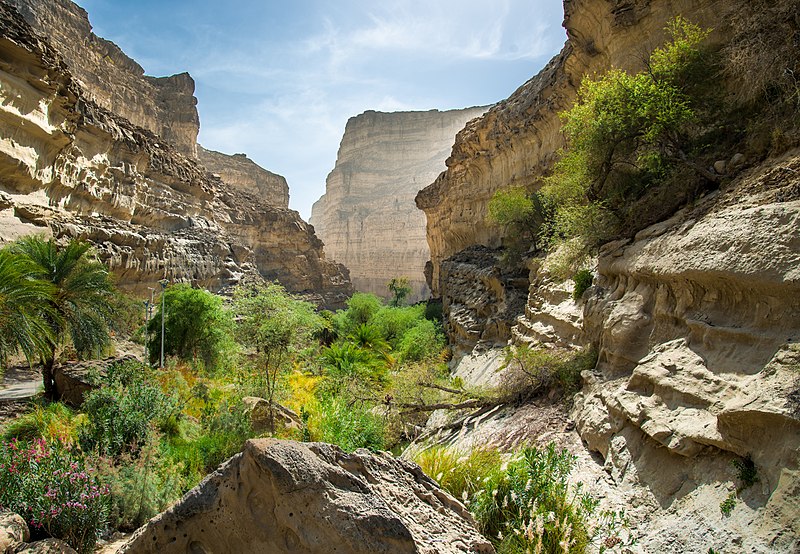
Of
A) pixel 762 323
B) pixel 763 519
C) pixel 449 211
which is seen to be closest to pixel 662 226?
pixel 762 323

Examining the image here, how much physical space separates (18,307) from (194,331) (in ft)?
32.4

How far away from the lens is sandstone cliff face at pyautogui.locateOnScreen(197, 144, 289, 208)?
61.6 m

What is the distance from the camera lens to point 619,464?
4820mm

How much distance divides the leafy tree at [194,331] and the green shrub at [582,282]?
13.4 meters

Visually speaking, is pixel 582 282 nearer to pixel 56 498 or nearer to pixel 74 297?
pixel 56 498

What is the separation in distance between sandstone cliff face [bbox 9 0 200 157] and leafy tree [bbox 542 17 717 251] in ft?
113

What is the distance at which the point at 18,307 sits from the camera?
8.07 meters

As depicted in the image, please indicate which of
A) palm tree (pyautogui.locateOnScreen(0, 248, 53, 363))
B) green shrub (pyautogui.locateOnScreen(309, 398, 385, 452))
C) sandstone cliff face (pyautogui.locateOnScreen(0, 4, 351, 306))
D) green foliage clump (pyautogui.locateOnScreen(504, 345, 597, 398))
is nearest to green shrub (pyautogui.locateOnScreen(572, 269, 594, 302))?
green foliage clump (pyautogui.locateOnScreen(504, 345, 597, 398))

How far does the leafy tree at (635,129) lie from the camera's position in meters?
8.05

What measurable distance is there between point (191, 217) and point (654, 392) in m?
34.8

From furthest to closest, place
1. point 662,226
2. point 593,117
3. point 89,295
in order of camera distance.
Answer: point 89,295, point 593,117, point 662,226

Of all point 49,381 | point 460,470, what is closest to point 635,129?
point 460,470

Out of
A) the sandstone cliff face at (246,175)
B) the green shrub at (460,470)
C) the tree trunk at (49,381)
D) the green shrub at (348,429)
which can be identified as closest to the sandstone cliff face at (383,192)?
the sandstone cliff face at (246,175)

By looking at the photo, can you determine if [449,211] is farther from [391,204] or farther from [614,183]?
[391,204]
